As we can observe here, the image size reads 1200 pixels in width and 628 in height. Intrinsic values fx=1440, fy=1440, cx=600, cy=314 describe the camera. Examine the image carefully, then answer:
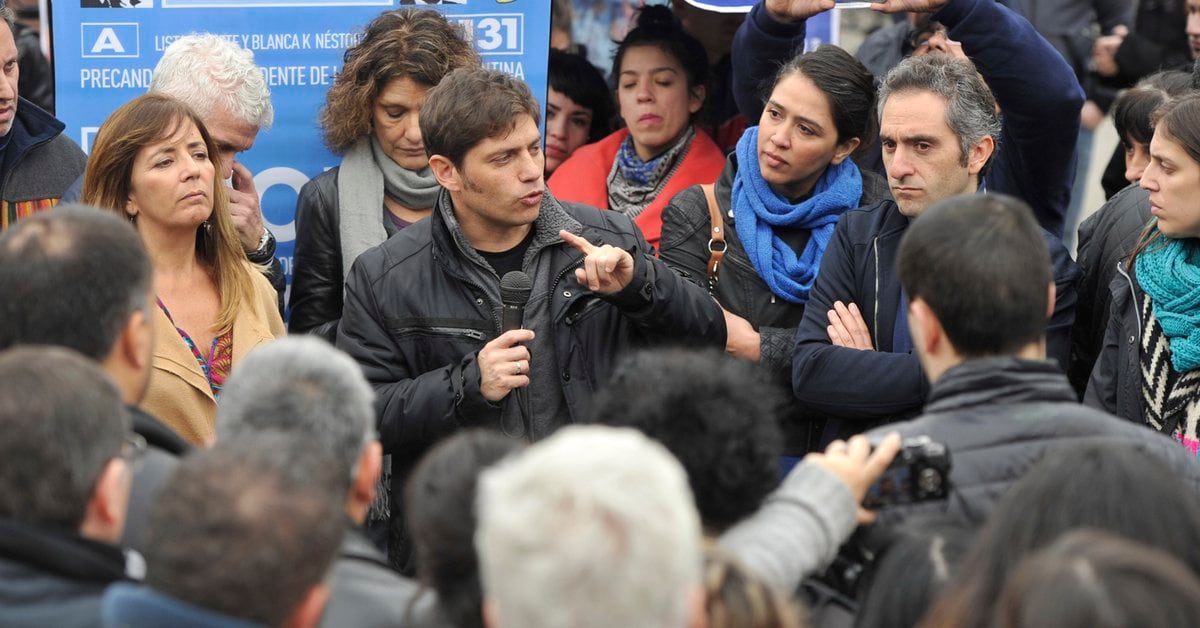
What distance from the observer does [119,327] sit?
2.99 meters

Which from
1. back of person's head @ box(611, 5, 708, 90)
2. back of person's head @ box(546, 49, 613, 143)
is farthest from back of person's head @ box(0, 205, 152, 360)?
back of person's head @ box(546, 49, 613, 143)

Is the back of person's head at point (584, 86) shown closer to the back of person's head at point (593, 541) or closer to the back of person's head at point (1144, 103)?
the back of person's head at point (1144, 103)

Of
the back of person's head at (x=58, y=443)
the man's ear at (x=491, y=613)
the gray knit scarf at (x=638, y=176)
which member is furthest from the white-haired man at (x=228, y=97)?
the man's ear at (x=491, y=613)

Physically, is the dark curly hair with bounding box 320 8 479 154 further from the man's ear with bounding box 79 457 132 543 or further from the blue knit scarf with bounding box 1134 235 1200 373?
the man's ear with bounding box 79 457 132 543

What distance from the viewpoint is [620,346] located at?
441 centimetres

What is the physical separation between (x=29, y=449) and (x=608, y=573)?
1088 millimetres

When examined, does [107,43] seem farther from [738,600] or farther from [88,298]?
[738,600]

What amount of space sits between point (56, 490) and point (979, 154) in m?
3.08

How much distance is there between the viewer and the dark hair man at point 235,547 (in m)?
2.14

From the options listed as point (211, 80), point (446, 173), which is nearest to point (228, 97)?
point (211, 80)

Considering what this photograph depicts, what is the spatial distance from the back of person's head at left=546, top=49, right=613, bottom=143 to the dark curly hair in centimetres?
107

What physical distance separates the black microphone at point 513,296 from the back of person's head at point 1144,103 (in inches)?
94.6

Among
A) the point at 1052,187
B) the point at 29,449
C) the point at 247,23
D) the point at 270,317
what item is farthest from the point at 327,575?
the point at 247,23

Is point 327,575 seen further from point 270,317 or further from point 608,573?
point 270,317
